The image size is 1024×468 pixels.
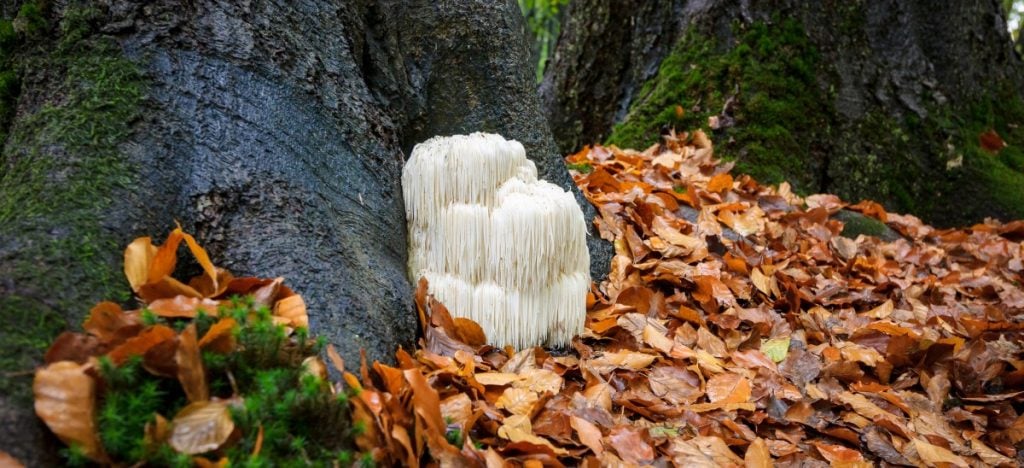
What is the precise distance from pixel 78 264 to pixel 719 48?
5.15 meters

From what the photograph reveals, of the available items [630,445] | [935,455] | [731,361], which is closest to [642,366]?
[731,361]

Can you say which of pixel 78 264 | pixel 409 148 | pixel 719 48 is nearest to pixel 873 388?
pixel 409 148

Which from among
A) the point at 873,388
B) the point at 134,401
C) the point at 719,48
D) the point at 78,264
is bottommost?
the point at 873,388

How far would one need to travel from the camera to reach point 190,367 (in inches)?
60.2

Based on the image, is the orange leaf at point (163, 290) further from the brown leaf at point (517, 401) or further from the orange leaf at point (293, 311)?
the brown leaf at point (517, 401)

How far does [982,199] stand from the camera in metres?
5.99

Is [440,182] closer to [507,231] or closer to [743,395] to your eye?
[507,231]

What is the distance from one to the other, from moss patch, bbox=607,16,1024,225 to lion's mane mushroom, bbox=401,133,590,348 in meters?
3.09

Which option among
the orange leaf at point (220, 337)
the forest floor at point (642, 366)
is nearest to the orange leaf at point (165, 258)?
the forest floor at point (642, 366)

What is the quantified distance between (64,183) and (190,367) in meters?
0.81

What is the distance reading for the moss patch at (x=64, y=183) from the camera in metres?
1.63

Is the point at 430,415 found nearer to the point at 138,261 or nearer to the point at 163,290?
the point at 163,290

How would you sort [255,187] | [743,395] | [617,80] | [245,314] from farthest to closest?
1. [617,80]
2. [743,395]
3. [255,187]
4. [245,314]

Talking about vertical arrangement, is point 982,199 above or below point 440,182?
below
